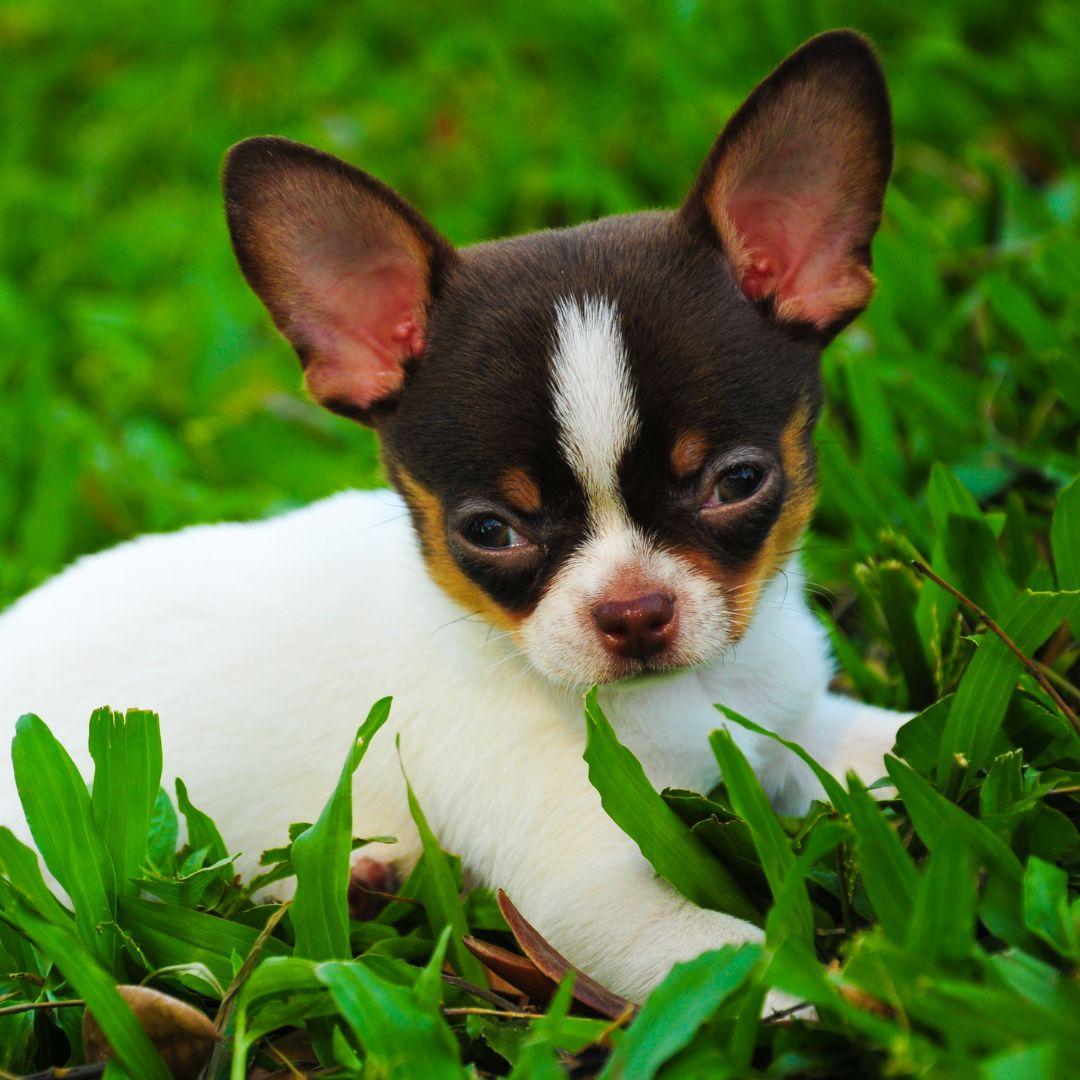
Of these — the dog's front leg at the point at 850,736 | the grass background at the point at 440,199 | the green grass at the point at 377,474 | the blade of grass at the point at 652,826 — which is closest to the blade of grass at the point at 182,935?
the green grass at the point at 377,474

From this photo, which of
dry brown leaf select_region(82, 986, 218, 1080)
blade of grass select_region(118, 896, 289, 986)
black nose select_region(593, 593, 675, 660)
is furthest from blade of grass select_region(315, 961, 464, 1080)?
black nose select_region(593, 593, 675, 660)

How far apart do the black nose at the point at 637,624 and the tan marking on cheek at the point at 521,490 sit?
9.7 inches

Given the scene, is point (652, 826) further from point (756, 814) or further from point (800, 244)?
point (800, 244)

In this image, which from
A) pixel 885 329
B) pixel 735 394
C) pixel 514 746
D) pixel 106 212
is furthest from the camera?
pixel 106 212

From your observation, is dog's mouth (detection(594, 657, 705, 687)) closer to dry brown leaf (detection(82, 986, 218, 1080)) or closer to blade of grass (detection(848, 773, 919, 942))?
blade of grass (detection(848, 773, 919, 942))

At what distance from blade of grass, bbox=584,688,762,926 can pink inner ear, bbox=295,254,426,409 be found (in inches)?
37.9

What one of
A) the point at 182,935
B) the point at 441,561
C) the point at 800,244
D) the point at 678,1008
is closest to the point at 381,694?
the point at 441,561

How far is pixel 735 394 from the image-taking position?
106 inches

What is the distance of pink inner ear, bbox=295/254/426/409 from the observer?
3037 millimetres

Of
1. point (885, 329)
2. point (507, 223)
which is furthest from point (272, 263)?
point (507, 223)

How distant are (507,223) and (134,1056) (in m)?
4.48

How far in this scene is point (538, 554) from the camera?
9.01 ft

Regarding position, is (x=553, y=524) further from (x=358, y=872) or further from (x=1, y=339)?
(x=1, y=339)

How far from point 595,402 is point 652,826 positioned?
0.81 meters
